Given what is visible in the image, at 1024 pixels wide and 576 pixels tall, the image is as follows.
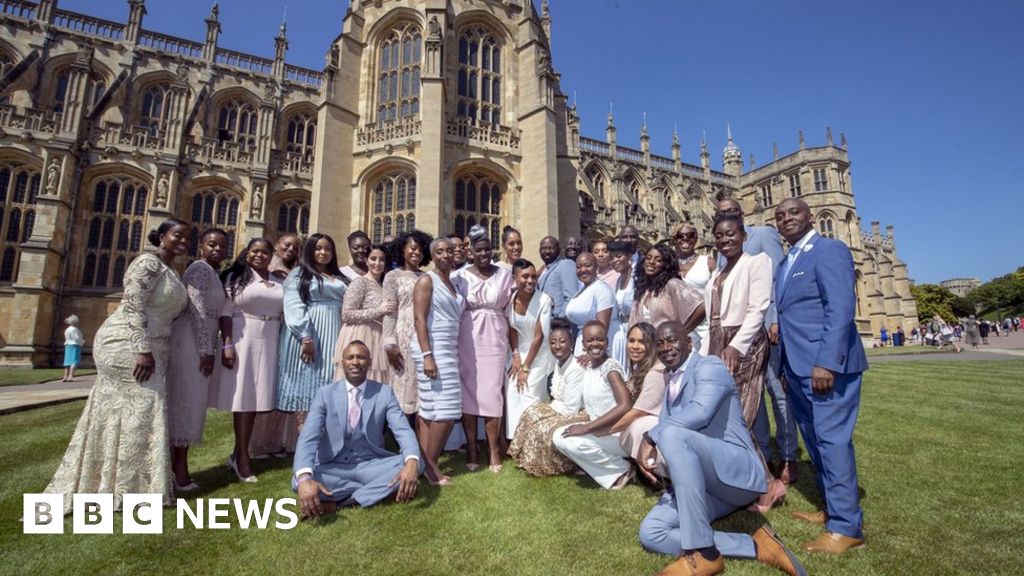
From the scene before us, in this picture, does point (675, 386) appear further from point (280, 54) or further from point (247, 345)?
point (280, 54)

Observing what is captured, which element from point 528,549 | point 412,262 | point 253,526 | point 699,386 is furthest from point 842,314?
point 253,526

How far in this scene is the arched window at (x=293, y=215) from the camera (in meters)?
21.8

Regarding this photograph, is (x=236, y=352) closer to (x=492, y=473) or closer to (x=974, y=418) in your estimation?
(x=492, y=473)

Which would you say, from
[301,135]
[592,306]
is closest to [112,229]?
[301,135]

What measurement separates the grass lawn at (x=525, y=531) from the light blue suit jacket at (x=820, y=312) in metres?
1.19

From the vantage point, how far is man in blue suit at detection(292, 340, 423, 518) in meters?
3.45

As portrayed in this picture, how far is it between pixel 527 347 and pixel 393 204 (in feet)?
44.7

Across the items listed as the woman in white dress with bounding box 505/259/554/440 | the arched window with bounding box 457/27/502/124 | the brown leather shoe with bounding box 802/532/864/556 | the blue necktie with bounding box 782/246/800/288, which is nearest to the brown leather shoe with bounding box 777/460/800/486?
the brown leather shoe with bounding box 802/532/864/556

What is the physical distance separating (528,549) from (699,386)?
5.00 feet

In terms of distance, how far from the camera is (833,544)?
2.84 metres

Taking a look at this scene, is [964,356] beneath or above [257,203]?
beneath

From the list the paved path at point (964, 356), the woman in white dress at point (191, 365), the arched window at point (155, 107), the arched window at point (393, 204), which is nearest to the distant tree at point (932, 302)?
the paved path at point (964, 356)

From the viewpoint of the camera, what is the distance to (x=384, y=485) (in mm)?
3605

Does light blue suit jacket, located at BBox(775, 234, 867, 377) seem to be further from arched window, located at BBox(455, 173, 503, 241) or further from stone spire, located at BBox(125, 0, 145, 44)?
stone spire, located at BBox(125, 0, 145, 44)
